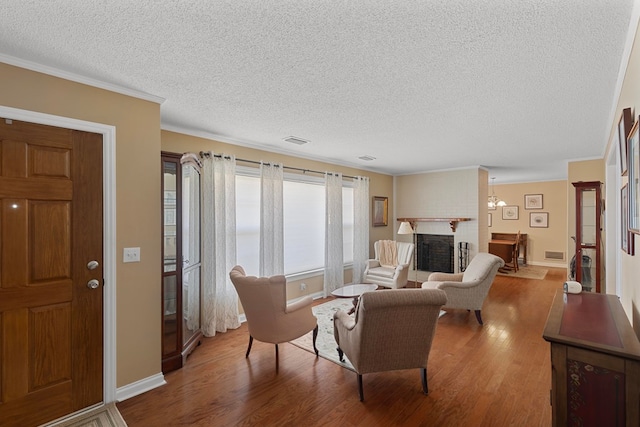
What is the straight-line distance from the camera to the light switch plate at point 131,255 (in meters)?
2.39

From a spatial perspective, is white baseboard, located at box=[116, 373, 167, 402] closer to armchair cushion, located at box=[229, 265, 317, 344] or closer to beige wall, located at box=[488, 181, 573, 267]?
armchair cushion, located at box=[229, 265, 317, 344]

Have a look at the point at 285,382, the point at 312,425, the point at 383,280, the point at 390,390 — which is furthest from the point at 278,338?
the point at 383,280

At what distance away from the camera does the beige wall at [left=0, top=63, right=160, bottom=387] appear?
228 centimetres

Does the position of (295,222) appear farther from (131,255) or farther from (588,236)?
(588,236)

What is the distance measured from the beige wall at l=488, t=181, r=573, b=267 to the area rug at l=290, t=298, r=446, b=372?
227 inches

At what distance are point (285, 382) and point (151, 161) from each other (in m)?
2.22

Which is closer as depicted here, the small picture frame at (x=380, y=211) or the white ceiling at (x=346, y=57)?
the white ceiling at (x=346, y=57)

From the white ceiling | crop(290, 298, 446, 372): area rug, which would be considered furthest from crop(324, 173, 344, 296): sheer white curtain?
the white ceiling

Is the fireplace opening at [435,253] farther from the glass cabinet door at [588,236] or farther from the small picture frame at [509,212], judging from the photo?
the small picture frame at [509,212]

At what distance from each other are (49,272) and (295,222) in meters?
3.20

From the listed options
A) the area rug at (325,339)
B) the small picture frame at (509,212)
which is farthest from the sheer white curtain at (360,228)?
the small picture frame at (509,212)

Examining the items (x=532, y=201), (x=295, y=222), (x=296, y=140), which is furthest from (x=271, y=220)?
(x=532, y=201)

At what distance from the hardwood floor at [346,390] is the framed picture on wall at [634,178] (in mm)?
1514

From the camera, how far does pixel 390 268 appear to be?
18.1ft
